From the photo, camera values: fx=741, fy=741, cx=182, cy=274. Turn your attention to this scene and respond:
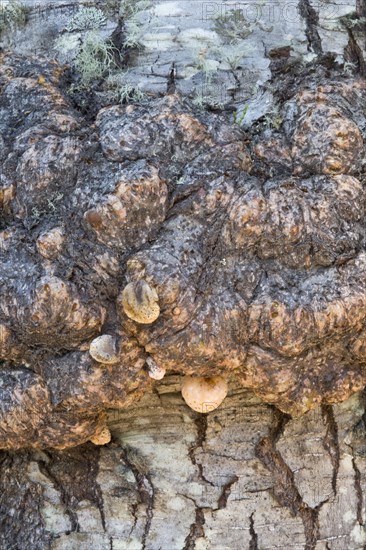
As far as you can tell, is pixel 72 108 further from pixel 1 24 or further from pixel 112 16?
pixel 1 24

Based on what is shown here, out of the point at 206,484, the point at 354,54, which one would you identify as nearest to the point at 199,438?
the point at 206,484

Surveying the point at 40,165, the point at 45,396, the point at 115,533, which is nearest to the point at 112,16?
the point at 40,165

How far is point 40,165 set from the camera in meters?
2.24

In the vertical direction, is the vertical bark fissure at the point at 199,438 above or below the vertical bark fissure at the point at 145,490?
above

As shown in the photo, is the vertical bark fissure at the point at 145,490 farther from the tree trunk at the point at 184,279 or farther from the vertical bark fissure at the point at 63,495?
the vertical bark fissure at the point at 63,495

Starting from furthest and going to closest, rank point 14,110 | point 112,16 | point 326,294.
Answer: point 112,16
point 14,110
point 326,294

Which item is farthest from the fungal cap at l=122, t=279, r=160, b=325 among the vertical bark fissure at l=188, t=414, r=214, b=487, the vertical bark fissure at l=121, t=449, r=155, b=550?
the vertical bark fissure at l=121, t=449, r=155, b=550

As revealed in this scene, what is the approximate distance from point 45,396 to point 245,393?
0.65 metres

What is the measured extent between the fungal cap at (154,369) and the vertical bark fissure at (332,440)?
0.63 metres

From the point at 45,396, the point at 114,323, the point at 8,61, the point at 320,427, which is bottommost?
the point at 320,427

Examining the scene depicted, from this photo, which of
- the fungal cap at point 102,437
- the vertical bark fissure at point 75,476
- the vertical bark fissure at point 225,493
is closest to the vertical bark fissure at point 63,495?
the vertical bark fissure at point 75,476

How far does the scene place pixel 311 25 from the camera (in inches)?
102

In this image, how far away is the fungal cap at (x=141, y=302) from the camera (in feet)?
6.70

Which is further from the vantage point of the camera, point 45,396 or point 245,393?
point 245,393
